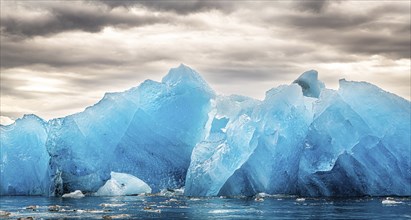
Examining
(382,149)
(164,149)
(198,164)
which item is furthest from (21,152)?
(382,149)

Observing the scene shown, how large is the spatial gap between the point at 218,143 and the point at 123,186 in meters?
6.75

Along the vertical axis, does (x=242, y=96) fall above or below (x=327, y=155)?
above

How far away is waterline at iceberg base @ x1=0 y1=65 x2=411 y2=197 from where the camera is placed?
2944cm

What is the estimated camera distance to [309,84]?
39250 millimetres

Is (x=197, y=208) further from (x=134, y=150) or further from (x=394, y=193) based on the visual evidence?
(x=134, y=150)

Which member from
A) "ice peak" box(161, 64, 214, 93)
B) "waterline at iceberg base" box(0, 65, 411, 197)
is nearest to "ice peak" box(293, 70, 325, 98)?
"waterline at iceberg base" box(0, 65, 411, 197)

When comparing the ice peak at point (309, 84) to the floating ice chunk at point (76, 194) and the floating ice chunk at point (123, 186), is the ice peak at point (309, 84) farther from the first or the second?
the floating ice chunk at point (76, 194)

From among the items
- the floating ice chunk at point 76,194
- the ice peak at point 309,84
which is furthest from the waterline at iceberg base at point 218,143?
the floating ice chunk at point 76,194

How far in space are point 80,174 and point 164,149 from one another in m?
4.96

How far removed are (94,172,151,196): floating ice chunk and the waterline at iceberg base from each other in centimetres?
7

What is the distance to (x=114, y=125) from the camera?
121 ft

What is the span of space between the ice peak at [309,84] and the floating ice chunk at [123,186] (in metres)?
11.3

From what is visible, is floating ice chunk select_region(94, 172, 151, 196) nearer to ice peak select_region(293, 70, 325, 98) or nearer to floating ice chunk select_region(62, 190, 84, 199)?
floating ice chunk select_region(62, 190, 84, 199)

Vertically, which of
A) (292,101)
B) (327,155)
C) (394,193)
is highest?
(292,101)
